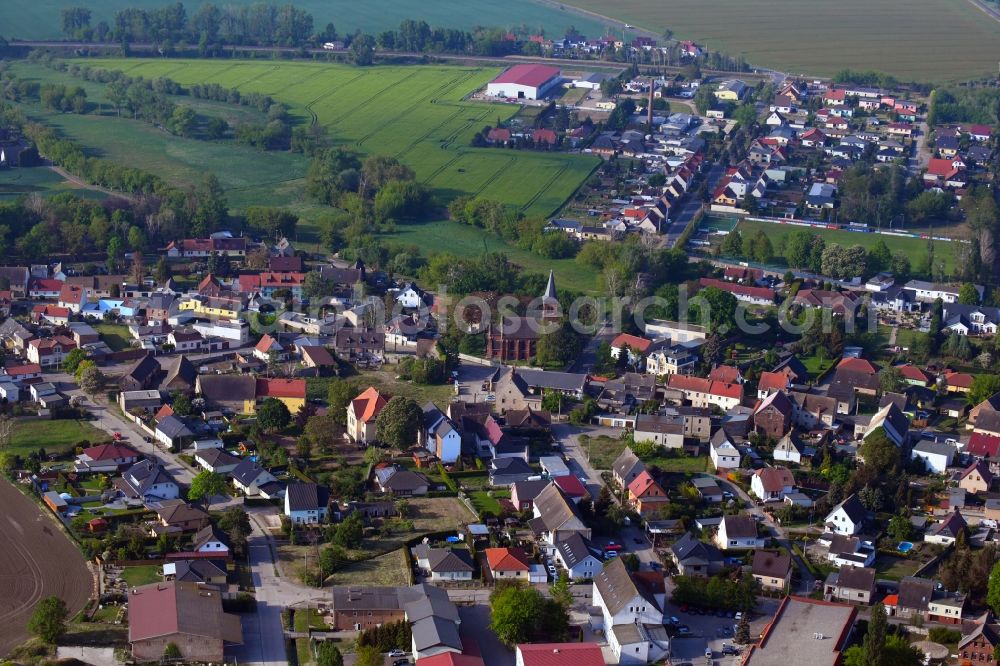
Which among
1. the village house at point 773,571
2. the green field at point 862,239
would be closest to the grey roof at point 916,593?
the village house at point 773,571

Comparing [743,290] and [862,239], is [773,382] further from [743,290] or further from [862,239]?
[862,239]

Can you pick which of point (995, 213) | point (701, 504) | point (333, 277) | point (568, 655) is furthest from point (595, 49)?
point (568, 655)

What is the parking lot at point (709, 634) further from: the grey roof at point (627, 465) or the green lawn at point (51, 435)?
the green lawn at point (51, 435)

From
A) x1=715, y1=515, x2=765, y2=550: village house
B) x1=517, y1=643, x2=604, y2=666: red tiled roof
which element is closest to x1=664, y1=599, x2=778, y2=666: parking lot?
x1=517, y1=643, x2=604, y2=666: red tiled roof

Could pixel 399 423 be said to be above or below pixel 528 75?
below

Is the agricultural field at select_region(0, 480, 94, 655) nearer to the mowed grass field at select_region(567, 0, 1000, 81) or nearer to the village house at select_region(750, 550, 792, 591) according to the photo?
the village house at select_region(750, 550, 792, 591)

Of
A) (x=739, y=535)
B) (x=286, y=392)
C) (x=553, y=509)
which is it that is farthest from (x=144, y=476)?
(x=739, y=535)
